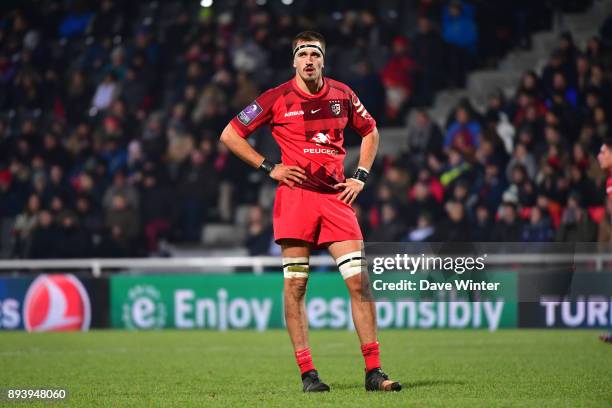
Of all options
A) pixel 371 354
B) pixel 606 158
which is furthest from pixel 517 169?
pixel 371 354

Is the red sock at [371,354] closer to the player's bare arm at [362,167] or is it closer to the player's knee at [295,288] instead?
the player's knee at [295,288]

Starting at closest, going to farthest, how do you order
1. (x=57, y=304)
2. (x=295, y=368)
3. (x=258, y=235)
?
1. (x=295, y=368)
2. (x=57, y=304)
3. (x=258, y=235)

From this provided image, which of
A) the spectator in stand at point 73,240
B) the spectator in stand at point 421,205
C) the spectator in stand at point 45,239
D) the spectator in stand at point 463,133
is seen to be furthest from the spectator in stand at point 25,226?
the spectator in stand at point 463,133

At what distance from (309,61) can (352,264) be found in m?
1.33

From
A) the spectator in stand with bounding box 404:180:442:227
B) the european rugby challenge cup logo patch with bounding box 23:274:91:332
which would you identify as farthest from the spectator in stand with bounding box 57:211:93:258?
the spectator in stand with bounding box 404:180:442:227

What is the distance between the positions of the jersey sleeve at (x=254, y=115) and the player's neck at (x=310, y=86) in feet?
0.60

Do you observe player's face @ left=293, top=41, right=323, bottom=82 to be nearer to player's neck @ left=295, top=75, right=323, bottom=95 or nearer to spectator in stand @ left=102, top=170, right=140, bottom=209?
player's neck @ left=295, top=75, right=323, bottom=95

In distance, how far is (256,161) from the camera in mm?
7820

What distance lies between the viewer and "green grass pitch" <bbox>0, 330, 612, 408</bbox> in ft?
24.1

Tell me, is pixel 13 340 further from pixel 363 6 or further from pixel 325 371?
pixel 363 6

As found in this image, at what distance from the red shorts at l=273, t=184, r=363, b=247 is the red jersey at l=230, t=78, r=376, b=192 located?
72 mm

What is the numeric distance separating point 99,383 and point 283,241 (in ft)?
6.45

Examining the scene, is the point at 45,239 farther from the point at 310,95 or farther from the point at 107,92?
the point at 310,95

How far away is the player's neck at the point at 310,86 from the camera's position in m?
7.81
